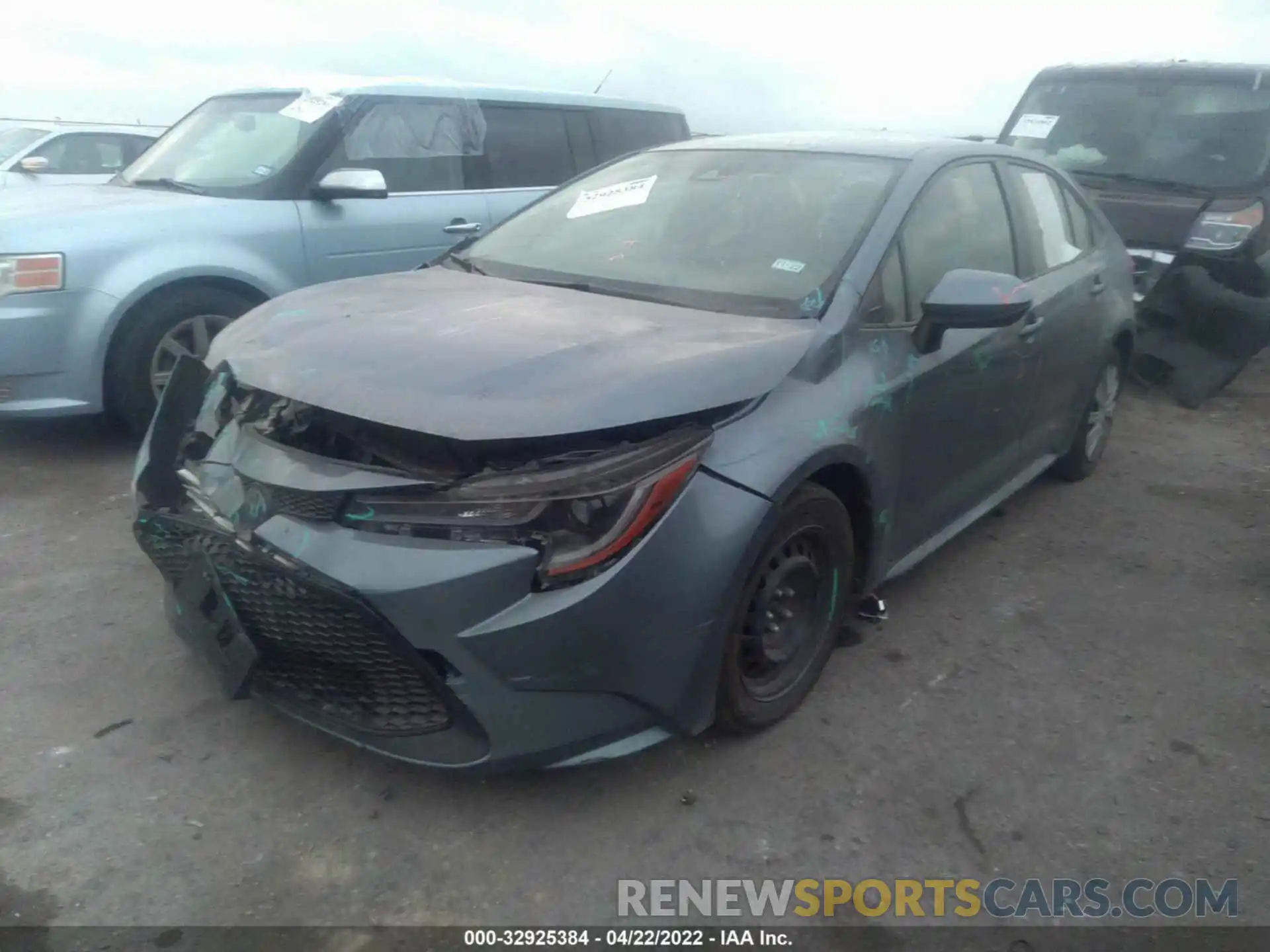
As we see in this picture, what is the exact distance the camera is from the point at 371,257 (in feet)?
17.7

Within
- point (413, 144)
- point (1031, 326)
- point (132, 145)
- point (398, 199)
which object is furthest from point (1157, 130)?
point (132, 145)

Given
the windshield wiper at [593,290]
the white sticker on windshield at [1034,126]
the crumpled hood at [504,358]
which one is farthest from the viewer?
the white sticker on windshield at [1034,126]

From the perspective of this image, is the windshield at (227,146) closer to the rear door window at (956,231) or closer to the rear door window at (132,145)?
Answer: the rear door window at (956,231)

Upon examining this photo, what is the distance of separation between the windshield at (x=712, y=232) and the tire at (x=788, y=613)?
2.03 ft

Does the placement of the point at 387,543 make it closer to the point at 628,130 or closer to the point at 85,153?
the point at 628,130

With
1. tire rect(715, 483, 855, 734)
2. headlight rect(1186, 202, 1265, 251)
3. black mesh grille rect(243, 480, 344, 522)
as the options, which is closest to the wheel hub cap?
tire rect(715, 483, 855, 734)

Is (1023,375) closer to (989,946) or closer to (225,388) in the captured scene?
(989,946)

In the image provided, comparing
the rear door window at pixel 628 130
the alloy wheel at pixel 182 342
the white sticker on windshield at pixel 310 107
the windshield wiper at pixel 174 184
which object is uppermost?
the white sticker on windshield at pixel 310 107

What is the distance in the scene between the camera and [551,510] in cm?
226

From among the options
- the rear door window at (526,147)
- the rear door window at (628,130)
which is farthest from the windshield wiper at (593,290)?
the rear door window at (628,130)

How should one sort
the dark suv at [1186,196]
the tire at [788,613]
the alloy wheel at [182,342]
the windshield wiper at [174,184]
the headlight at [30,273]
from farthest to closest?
the dark suv at [1186,196]
the windshield wiper at [174,184]
the alloy wheel at [182,342]
the headlight at [30,273]
the tire at [788,613]

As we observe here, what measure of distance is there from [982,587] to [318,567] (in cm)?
260

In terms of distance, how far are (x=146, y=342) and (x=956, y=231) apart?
3.51 m

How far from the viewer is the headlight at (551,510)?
2230 mm
